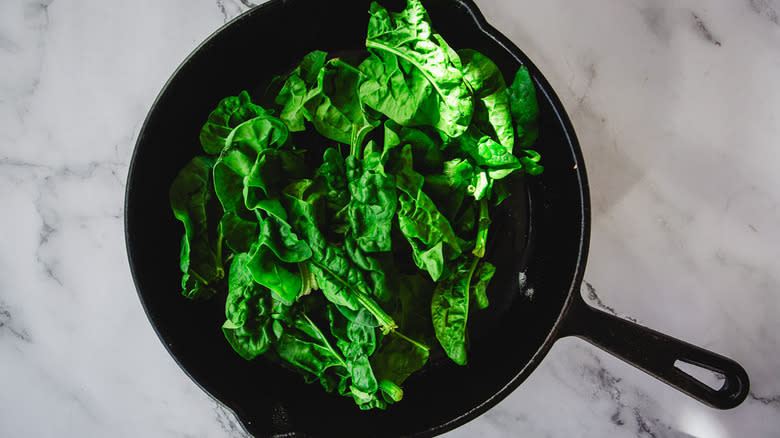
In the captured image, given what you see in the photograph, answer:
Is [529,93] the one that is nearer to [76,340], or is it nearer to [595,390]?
[595,390]

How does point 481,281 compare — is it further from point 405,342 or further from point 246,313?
point 246,313

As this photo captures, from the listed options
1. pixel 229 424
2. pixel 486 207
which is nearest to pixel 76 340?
pixel 229 424

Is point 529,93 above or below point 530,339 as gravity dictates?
above

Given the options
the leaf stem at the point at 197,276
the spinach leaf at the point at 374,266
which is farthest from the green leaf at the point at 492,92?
the leaf stem at the point at 197,276

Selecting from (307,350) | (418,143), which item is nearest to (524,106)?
(418,143)

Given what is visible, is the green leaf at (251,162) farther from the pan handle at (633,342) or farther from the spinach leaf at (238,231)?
the pan handle at (633,342)
